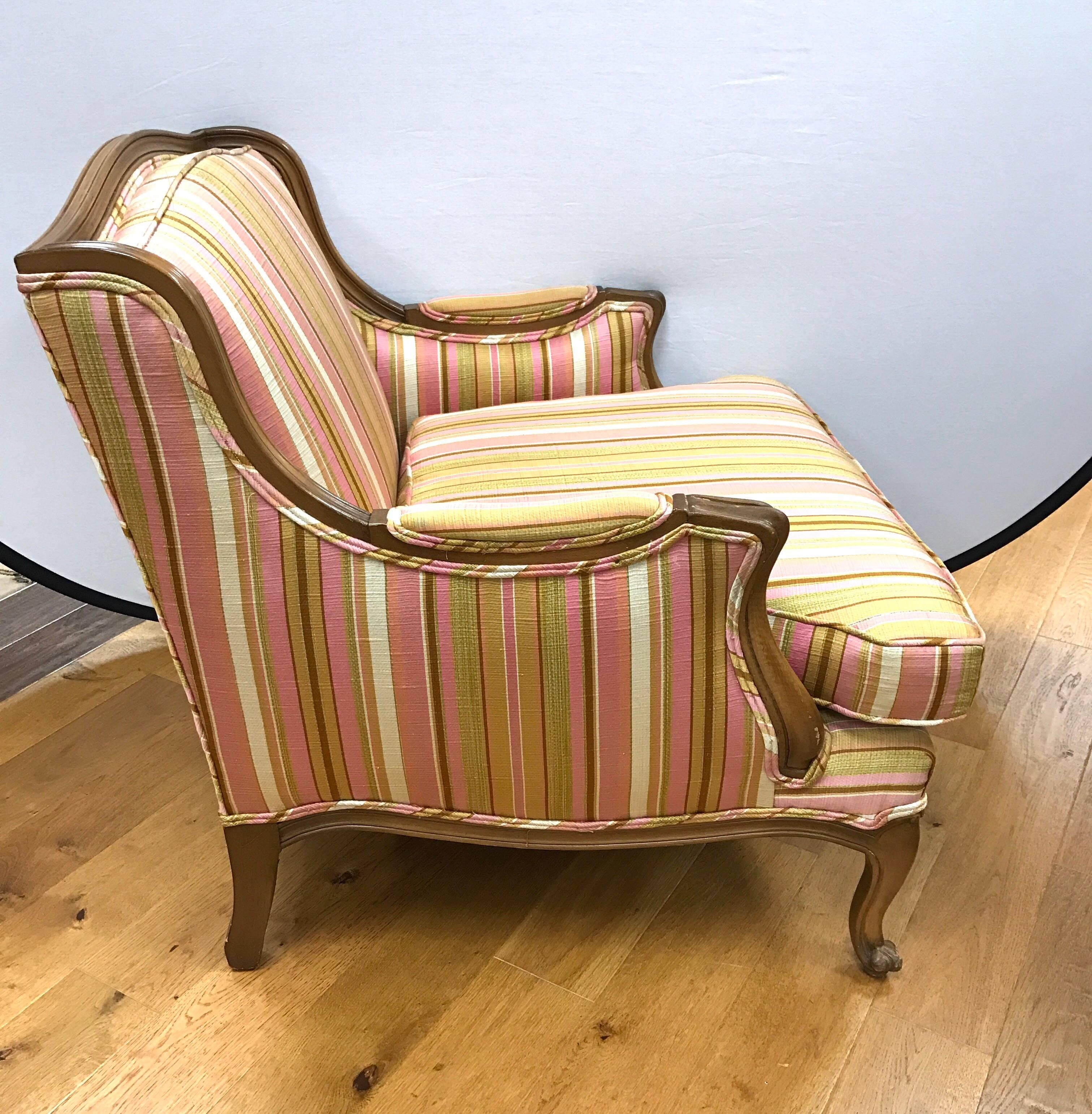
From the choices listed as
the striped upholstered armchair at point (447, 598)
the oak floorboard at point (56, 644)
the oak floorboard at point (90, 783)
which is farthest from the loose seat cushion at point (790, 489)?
the oak floorboard at point (56, 644)

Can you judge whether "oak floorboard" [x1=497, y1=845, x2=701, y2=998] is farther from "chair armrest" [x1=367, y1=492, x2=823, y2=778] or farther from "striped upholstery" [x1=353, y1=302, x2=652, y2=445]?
"striped upholstery" [x1=353, y1=302, x2=652, y2=445]

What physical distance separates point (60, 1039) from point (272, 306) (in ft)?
2.71

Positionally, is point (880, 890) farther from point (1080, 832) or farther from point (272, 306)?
point (272, 306)

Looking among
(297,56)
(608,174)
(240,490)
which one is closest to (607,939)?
(240,490)

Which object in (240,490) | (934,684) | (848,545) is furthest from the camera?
(848,545)

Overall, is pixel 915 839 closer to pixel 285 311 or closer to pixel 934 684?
pixel 934 684

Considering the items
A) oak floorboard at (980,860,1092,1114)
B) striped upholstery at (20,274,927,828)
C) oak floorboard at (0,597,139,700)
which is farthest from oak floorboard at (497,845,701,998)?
oak floorboard at (0,597,139,700)

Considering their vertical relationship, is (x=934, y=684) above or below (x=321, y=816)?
above

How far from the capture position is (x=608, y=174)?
151 centimetres

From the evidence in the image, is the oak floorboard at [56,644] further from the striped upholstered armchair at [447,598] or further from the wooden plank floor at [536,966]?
the striped upholstered armchair at [447,598]

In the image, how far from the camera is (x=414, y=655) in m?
0.97

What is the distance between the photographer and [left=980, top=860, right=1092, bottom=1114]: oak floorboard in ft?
3.45

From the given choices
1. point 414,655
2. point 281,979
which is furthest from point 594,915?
point 414,655

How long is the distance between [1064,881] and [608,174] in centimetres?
116
